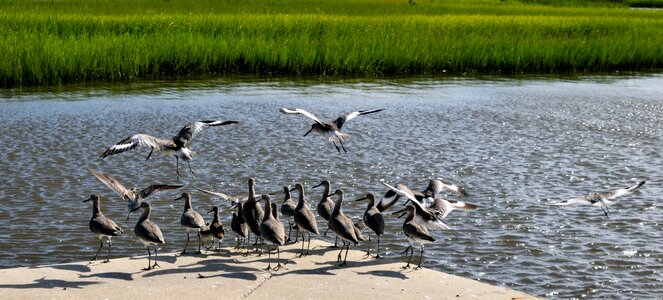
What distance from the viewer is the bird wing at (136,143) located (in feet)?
31.4

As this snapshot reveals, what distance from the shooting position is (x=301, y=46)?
1057 inches

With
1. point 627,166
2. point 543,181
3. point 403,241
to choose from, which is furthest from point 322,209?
point 627,166

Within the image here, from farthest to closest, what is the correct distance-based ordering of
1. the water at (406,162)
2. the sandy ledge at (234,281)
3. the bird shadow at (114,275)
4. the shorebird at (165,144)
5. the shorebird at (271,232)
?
the shorebird at (165,144) < the water at (406,162) < the shorebird at (271,232) < the bird shadow at (114,275) < the sandy ledge at (234,281)

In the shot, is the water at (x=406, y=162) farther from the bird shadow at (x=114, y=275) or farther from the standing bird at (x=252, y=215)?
the bird shadow at (x=114, y=275)

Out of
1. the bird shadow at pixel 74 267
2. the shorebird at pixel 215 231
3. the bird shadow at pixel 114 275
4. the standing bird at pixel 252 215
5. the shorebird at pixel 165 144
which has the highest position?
the shorebird at pixel 165 144

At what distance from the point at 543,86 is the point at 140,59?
10117mm

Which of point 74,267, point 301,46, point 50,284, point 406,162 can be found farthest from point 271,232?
point 301,46

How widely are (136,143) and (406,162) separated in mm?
5373

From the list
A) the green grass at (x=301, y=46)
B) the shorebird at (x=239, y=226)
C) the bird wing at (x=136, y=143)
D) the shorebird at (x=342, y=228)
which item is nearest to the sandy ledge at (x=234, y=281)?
the shorebird at (x=342, y=228)

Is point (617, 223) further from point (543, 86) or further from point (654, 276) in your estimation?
point (543, 86)

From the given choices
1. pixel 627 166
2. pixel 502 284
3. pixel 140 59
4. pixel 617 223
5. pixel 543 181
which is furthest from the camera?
pixel 140 59

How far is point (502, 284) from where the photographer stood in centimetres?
863

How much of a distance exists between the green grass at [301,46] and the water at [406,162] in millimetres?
1175

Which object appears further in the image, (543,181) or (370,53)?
(370,53)
